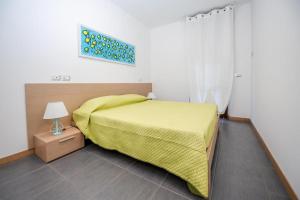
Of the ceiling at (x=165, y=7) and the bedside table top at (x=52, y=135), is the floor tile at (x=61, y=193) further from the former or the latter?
the ceiling at (x=165, y=7)

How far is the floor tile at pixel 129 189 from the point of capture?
1.07 metres

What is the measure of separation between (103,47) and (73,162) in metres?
2.07

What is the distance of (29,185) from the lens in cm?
121

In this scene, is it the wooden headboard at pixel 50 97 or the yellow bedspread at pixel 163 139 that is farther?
the wooden headboard at pixel 50 97

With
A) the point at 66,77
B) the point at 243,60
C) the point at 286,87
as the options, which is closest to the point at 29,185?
the point at 66,77

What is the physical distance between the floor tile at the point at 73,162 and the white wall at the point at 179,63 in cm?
293

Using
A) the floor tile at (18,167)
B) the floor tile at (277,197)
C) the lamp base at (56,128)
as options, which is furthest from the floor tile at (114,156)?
the floor tile at (277,197)

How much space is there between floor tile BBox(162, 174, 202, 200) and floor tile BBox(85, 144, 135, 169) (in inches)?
19.4

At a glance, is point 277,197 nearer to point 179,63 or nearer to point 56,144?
point 56,144

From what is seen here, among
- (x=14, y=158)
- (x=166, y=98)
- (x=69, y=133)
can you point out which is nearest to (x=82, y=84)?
(x=69, y=133)

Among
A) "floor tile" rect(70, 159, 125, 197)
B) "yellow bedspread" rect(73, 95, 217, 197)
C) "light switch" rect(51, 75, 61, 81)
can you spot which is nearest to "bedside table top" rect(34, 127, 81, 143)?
"yellow bedspread" rect(73, 95, 217, 197)

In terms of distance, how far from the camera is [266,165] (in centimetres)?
147

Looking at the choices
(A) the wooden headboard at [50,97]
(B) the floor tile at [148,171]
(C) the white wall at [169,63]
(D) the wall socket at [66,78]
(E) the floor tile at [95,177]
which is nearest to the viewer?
(E) the floor tile at [95,177]

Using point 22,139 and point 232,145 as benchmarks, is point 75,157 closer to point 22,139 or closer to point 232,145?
point 22,139
